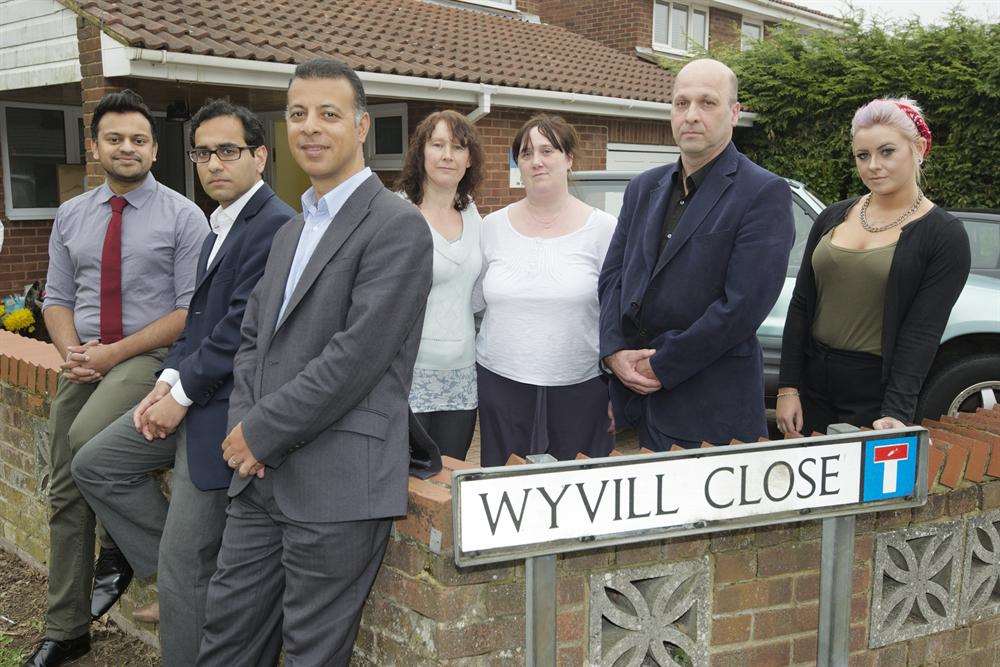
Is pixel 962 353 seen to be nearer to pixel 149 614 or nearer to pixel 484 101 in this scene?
pixel 149 614

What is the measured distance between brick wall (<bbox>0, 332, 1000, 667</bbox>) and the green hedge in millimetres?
10223

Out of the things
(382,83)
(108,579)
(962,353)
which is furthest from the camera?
(382,83)

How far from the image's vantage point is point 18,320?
7852mm

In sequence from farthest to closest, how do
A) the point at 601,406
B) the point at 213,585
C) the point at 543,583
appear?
A: the point at 601,406 < the point at 213,585 < the point at 543,583

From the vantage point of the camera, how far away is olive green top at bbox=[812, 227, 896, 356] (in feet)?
9.82

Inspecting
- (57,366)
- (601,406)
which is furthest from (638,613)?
(57,366)

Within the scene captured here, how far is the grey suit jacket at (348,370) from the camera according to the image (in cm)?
232

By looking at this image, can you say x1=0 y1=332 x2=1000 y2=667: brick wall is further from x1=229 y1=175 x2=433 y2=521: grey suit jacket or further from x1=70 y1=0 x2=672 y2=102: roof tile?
x1=70 y1=0 x2=672 y2=102: roof tile

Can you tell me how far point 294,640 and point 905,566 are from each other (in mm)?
1849

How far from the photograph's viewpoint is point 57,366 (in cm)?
408

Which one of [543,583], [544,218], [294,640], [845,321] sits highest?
[544,218]

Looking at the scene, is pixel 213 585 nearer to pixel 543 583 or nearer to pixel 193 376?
pixel 193 376

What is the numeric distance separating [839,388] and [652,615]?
3.58ft

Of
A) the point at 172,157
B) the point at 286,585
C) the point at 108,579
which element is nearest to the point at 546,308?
the point at 286,585
